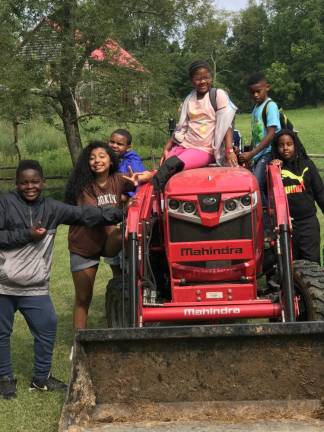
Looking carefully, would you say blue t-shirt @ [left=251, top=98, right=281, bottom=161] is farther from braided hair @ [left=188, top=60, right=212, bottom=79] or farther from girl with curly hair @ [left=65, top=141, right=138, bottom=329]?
girl with curly hair @ [left=65, top=141, right=138, bottom=329]

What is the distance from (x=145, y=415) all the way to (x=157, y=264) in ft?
5.21

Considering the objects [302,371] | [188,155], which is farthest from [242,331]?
[188,155]

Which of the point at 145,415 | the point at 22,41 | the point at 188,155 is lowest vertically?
the point at 145,415

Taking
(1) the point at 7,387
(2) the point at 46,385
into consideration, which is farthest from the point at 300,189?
(1) the point at 7,387

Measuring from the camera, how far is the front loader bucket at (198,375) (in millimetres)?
3781

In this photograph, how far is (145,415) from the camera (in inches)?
150

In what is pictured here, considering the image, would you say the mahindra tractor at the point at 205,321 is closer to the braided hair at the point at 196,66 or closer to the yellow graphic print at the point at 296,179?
the yellow graphic print at the point at 296,179

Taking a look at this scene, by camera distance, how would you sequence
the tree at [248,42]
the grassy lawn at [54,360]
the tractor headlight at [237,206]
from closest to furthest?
the grassy lawn at [54,360] < the tractor headlight at [237,206] < the tree at [248,42]

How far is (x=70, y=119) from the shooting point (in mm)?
17953

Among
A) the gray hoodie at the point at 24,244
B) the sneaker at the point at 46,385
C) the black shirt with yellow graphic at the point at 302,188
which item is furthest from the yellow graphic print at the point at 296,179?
the sneaker at the point at 46,385

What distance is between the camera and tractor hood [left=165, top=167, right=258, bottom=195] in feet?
15.4

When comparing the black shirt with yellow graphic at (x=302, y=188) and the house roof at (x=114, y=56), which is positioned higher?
the house roof at (x=114, y=56)

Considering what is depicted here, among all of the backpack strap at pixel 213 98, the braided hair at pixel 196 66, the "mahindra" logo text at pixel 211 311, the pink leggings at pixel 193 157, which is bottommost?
the "mahindra" logo text at pixel 211 311

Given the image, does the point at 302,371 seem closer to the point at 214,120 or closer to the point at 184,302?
the point at 184,302
